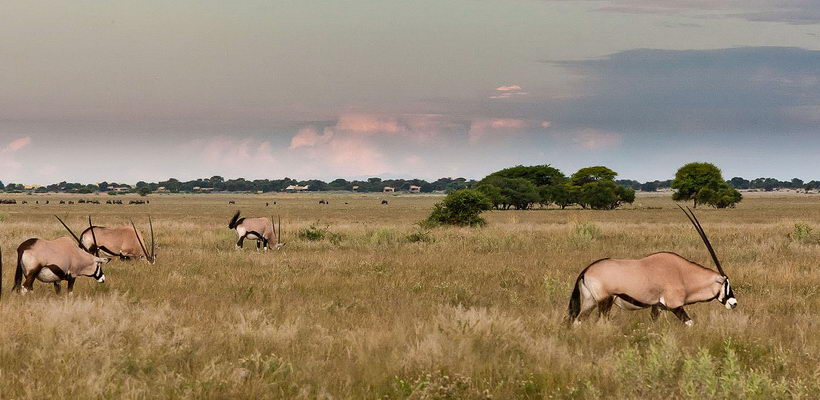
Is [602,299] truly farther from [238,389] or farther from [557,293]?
A: [238,389]

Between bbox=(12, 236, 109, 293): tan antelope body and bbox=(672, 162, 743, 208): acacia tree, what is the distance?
341ft

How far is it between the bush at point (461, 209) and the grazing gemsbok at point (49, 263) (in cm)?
2740

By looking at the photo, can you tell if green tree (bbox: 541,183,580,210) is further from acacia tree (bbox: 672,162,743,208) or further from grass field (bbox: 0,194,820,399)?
grass field (bbox: 0,194,820,399)

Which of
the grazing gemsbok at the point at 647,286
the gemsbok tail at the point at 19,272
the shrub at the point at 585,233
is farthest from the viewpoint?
the shrub at the point at 585,233

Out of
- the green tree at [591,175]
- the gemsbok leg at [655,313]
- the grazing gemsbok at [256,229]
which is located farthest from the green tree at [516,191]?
the gemsbok leg at [655,313]

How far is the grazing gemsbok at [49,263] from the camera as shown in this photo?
11523 millimetres

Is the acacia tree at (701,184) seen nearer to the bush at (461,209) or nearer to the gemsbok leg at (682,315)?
the bush at (461,209)

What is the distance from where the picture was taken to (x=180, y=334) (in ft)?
26.4

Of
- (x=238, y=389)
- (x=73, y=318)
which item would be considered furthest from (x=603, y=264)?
(x=73, y=318)

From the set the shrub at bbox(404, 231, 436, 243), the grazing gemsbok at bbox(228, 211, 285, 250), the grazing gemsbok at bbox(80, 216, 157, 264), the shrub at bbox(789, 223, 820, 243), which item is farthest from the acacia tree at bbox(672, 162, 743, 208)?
the grazing gemsbok at bbox(80, 216, 157, 264)

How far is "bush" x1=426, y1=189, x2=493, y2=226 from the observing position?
39562mm

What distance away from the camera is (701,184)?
114000 millimetres

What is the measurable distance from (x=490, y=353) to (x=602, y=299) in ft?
7.03

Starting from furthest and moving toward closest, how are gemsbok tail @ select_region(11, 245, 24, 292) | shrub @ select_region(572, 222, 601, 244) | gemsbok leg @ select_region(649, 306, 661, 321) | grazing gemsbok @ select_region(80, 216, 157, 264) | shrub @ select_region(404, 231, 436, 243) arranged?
shrub @ select_region(404, 231, 436, 243)
shrub @ select_region(572, 222, 601, 244)
grazing gemsbok @ select_region(80, 216, 157, 264)
gemsbok tail @ select_region(11, 245, 24, 292)
gemsbok leg @ select_region(649, 306, 661, 321)
